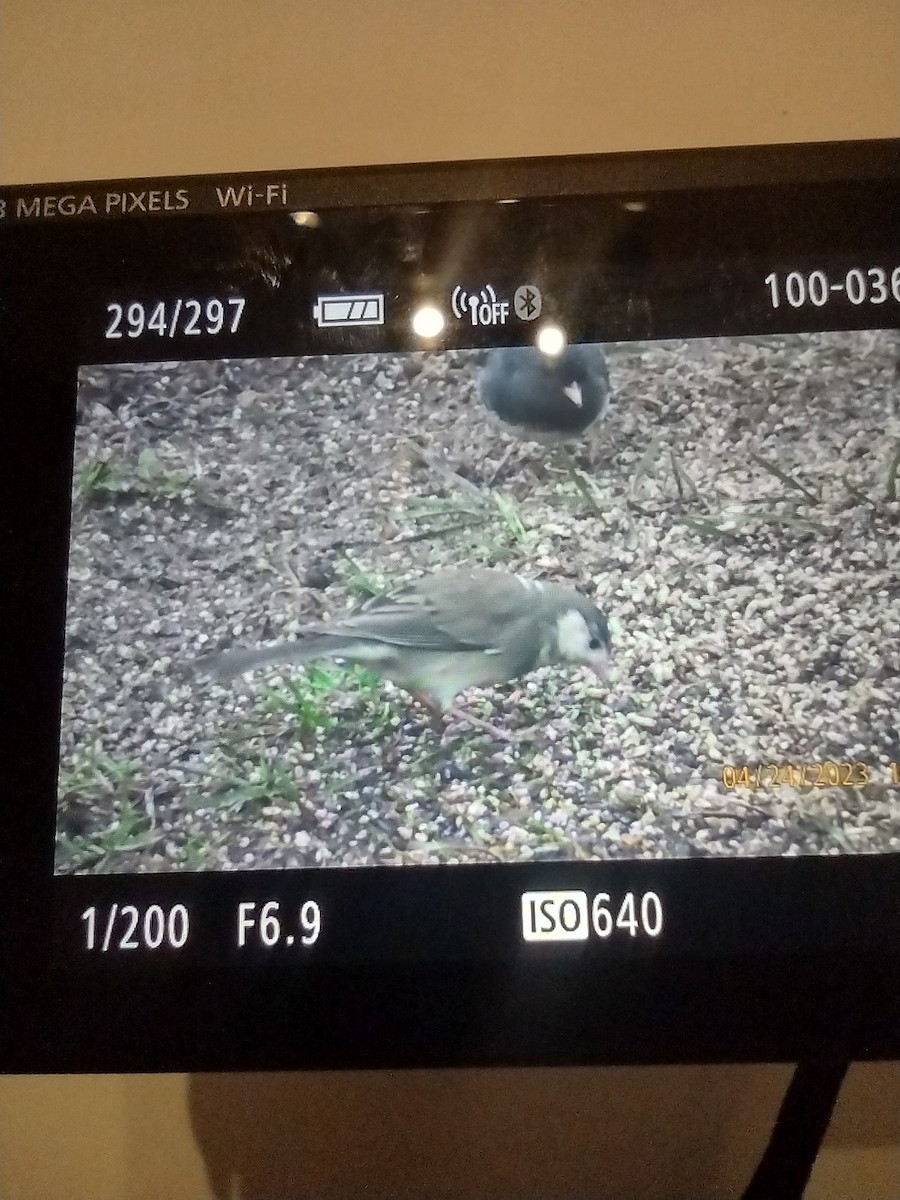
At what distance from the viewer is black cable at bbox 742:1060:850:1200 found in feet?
2.07

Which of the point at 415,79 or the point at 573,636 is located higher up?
the point at 415,79

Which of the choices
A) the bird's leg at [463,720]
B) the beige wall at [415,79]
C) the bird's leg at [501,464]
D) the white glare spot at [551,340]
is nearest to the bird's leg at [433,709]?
the bird's leg at [463,720]

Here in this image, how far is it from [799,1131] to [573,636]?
1.21ft

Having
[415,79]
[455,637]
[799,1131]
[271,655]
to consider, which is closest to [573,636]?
[455,637]

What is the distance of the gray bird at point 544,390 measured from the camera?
0.66 metres

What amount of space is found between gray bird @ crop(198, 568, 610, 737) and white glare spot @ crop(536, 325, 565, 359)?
166 mm

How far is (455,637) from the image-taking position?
25.1 inches

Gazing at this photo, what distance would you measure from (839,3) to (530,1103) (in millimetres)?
1002

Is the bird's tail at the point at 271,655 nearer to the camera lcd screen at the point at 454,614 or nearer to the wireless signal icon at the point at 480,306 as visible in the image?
the camera lcd screen at the point at 454,614

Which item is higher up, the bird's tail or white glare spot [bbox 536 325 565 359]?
white glare spot [bbox 536 325 565 359]

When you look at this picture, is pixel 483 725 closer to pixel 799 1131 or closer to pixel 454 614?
pixel 454 614

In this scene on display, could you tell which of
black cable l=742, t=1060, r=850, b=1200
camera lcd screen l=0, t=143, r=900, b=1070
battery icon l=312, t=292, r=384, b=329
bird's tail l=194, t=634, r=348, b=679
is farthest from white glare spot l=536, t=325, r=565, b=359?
black cable l=742, t=1060, r=850, b=1200

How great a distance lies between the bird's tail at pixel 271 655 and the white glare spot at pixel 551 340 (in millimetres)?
252

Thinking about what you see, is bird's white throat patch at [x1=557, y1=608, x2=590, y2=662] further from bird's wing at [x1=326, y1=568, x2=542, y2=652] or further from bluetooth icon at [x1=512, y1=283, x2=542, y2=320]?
bluetooth icon at [x1=512, y1=283, x2=542, y2=320]
